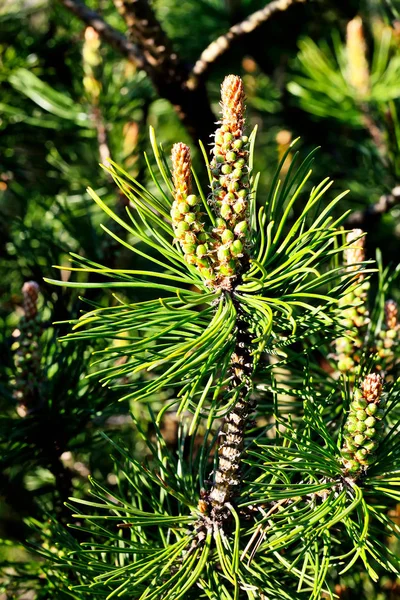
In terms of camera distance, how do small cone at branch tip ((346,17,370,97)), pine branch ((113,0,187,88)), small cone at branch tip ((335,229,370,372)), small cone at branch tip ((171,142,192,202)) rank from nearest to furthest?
small cone at branch tip ((171,142,192,202))
small cone at branch tip ((335,229,370,372))
pine branch ((113,0,187,88))
small cone at branch tip ((346,17,370,97))

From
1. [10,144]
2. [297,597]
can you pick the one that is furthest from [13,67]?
[297,597]

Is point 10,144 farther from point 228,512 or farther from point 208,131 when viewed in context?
point 228,512

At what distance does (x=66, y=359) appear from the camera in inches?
29.6

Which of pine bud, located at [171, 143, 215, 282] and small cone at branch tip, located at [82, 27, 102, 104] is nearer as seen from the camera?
pine bud, located at [171, 143, 215, 282]

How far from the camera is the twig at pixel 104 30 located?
882mm

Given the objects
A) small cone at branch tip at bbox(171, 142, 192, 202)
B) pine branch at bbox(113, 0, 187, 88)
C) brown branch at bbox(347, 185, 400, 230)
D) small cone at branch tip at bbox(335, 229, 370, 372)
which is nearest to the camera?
small cone at branch tip at bbox(171, 142, 192, 202)

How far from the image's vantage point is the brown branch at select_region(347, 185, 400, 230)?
0.97 m

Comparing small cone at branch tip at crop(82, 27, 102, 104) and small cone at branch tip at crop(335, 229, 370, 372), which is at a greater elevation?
small cone at branch tip at crop(82, 27, 102, 104)

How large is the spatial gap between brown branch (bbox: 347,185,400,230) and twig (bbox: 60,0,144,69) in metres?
0.40

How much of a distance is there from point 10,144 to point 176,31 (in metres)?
0.48

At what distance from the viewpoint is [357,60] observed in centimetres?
113

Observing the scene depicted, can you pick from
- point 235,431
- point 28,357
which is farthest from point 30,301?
point 235,431

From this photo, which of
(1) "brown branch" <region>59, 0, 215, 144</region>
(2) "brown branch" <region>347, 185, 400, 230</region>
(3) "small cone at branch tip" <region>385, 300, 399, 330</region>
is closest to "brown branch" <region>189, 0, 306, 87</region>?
Answer: (1) "brown branch" <region>59, 0, 215, 144</region>

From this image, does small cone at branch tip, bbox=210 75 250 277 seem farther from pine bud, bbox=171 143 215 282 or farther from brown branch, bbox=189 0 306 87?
brown branch, bbox=189 0 306 87
